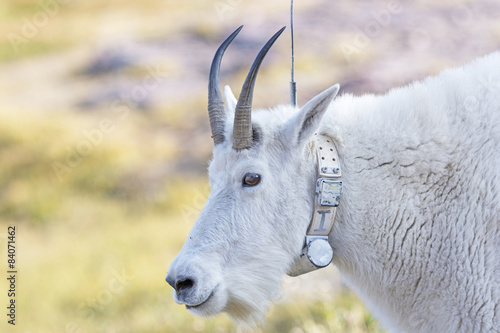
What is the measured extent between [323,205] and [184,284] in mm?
907

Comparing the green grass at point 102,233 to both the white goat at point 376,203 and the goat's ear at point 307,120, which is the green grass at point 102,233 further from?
the goat's ear at point 307,120

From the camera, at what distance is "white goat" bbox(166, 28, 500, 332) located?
3.25m

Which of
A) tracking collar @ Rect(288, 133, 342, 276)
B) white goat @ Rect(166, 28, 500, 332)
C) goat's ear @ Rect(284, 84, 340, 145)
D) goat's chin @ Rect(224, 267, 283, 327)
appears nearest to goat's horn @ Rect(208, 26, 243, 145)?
white goat @ Rect(166, 28, 500, 332)

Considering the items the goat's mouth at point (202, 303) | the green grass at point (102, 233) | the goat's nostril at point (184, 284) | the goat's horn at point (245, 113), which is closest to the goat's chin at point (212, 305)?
the goat's mouth at point (202, 303)

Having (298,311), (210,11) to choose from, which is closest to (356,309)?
(298,311)

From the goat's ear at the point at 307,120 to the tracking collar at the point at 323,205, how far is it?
4.6 inches

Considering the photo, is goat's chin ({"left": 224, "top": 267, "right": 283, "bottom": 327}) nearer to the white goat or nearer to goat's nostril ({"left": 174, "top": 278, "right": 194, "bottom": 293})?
the white goat

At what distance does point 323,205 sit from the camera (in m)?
3.40

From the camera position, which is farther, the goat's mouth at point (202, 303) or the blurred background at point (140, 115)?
the blurred background at point (140, 115)

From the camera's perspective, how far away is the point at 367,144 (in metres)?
3.48

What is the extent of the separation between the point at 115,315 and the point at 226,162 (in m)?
6.07

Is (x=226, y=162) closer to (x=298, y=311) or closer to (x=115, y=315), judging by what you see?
(x=298, y=311)

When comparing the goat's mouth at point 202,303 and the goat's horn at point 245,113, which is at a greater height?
the goat's horn at point 245,113

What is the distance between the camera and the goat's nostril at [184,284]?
3.29 meters
